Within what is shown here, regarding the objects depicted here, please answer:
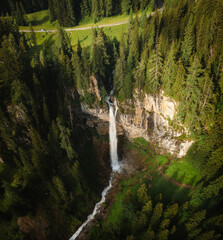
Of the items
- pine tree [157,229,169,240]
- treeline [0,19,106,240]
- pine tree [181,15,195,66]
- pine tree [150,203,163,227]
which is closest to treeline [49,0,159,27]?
pine tree [181,15,195,66]

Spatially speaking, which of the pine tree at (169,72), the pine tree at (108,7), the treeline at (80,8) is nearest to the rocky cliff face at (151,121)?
the pine tree at (169,72)

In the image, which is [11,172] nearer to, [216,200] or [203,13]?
[216,200]

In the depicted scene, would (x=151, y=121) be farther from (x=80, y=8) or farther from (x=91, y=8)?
(x=80, y=8)

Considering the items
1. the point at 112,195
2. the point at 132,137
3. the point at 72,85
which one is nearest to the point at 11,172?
the point at 112,195

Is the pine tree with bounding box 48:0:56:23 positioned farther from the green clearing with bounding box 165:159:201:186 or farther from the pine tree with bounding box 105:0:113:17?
the green clearing with bounding box 165:159:201:186

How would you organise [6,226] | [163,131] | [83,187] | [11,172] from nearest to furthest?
[6,226] < [11,172] < [83,187] < [163,131]

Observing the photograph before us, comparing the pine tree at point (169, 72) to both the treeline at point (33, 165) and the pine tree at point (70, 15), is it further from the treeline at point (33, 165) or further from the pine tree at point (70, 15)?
the pine tree at point (70, 15)
